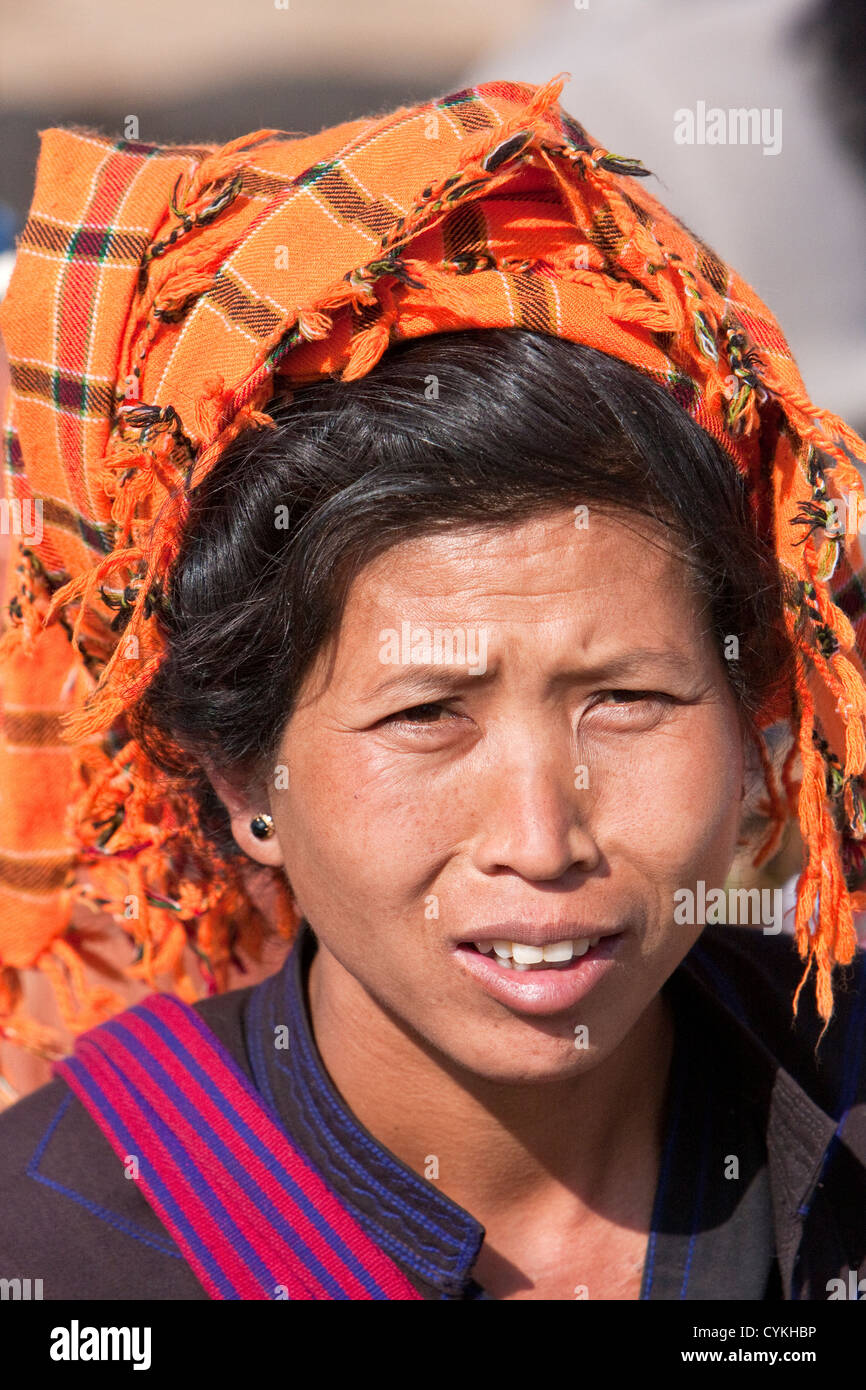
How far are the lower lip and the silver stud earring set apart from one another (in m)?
0.36

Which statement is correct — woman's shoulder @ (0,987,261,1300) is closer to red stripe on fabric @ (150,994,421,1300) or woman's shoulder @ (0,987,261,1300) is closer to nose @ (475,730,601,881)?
red stripe on fabric @ (150,994,421,1300)

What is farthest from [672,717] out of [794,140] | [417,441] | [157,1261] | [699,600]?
[794,140]

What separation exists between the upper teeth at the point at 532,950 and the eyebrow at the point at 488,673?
31 cm

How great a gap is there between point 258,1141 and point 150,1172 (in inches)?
5.8

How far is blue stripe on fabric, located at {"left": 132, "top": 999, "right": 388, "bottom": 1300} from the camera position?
5.40ft

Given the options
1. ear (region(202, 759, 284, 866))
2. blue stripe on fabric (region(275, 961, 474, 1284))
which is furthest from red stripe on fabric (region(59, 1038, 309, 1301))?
ear (region(202, 759, 284, 866))

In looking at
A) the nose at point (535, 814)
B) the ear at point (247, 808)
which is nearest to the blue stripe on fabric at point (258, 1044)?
the ear at point (247, 808)

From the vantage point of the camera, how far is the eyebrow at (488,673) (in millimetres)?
1456

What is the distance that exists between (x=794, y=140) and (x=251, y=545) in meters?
2.73

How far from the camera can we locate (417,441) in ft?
4.85

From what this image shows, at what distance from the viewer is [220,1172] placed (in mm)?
1713

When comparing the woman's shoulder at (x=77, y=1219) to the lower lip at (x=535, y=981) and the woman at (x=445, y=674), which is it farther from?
the lower lip at (x=535, y=981)

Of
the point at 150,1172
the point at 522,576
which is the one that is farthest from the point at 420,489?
the point at 150,1172
